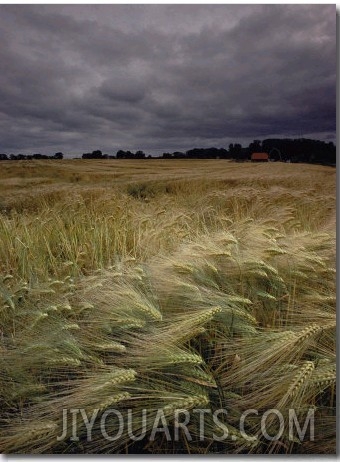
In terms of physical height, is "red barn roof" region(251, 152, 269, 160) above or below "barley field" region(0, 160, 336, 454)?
above

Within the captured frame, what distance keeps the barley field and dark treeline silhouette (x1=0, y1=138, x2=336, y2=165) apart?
4 centimetres

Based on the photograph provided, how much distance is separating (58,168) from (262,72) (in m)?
1.06

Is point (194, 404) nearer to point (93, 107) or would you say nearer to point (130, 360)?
point (130, 360)

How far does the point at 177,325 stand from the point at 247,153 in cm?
92

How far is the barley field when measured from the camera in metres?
1.71

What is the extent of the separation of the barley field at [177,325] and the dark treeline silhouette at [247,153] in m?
0.04

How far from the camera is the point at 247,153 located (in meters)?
2.15

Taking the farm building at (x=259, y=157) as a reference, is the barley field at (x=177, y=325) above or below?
below

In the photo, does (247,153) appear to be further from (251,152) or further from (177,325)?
(177,325)

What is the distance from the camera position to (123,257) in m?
2.06

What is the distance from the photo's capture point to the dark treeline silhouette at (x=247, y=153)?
2102 mm

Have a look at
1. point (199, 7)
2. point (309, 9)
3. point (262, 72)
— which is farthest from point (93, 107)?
point (309, 9)

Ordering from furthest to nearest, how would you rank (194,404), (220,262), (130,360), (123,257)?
(123,257) < (220,262) < (130,360) < (194,404)

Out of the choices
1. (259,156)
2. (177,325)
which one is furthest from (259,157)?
(177,325)
